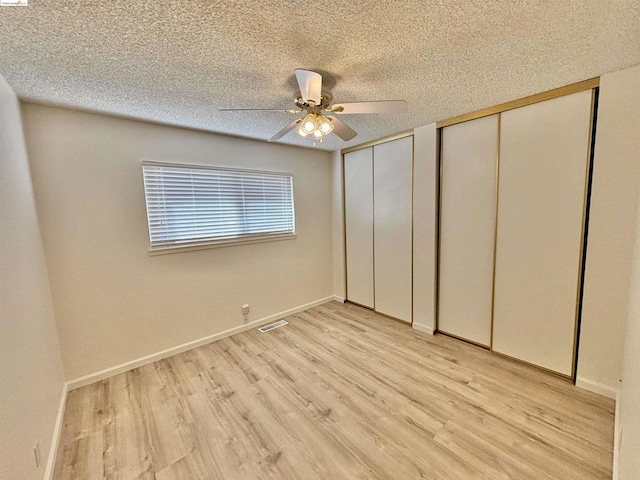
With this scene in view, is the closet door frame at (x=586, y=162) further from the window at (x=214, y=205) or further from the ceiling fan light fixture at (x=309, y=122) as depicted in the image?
the window at (x=214, y=205)

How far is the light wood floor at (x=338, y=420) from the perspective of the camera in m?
1.52

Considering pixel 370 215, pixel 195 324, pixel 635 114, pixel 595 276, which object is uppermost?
pixel 635 114

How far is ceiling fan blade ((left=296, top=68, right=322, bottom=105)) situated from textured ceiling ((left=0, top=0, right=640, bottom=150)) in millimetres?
184

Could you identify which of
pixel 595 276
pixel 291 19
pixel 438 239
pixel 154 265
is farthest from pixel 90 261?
pixel 595 276

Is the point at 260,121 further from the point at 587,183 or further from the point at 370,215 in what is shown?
Answer: the point at 587,183

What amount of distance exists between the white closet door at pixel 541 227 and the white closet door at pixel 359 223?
1.59 m

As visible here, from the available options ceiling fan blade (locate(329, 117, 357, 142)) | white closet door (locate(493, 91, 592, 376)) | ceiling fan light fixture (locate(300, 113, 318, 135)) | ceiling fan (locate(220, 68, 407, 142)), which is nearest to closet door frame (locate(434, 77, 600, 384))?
white closet door (locate(493, 91, 592, 376))

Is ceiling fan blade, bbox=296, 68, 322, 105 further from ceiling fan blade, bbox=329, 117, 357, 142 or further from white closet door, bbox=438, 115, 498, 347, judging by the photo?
white closet door, bbox=438, 115, 498, 347

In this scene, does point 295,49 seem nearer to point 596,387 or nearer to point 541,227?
point 541,227

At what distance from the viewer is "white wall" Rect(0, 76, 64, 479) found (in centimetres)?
119

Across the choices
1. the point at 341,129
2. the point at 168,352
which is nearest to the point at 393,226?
the point at 341,129

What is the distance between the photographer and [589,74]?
6.01ft

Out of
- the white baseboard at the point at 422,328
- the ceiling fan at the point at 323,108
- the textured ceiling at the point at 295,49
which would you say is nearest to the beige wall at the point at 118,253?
the textured ceiling at the point at 295,49

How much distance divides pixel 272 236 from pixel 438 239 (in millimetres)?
2055
